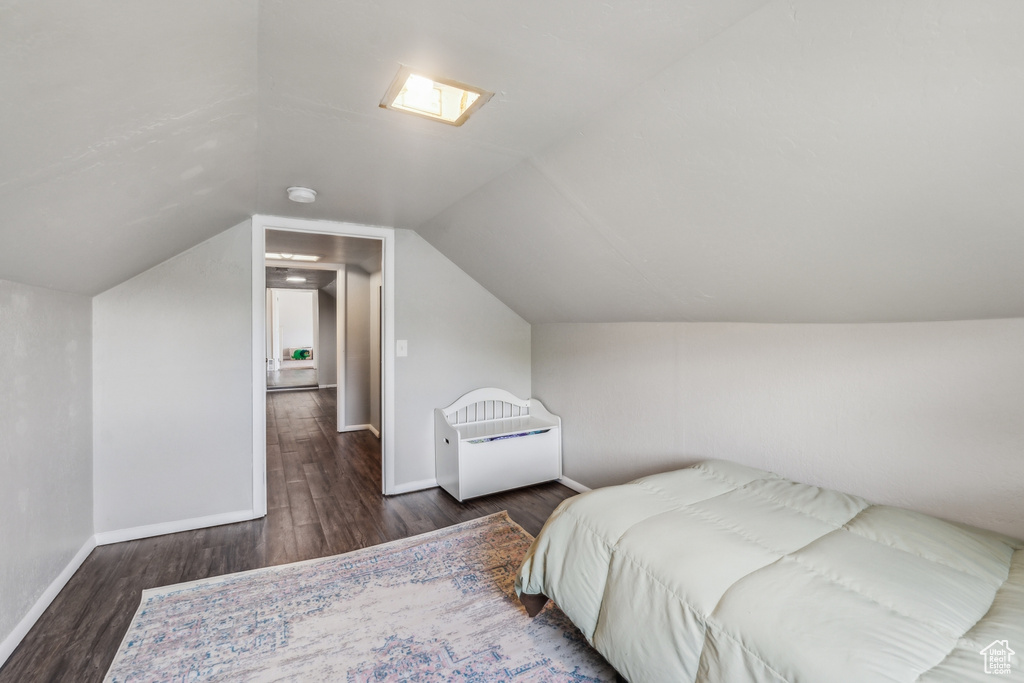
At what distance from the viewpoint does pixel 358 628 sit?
76.2 inches

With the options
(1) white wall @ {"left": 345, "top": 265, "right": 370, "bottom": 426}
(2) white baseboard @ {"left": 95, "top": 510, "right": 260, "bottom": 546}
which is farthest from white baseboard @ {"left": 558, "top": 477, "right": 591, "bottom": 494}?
(1) white wall @ {"left": 345, "top": 265, "right": 370, "bottom": 426}

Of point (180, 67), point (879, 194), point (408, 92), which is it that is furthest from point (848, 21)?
point (180, 67)

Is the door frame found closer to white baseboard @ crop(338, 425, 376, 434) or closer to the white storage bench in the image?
the white storage bench

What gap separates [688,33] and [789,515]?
1.59 metres

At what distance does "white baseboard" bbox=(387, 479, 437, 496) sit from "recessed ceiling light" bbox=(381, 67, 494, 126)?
2.67 metres

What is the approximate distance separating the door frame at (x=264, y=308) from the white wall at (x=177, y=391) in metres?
0.05

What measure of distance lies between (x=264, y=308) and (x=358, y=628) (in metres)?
2.00

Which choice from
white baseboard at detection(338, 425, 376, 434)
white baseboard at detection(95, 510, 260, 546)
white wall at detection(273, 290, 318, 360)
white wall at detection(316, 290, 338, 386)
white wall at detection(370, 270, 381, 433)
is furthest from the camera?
white wall at detection(273, 290, 318, 360)

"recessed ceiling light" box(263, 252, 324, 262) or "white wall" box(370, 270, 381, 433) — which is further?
"white wall" box(370, 270, 381, 433)

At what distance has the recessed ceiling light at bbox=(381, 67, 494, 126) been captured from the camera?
1459mm

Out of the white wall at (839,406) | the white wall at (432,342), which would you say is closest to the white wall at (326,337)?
the white wall at (432,342)
